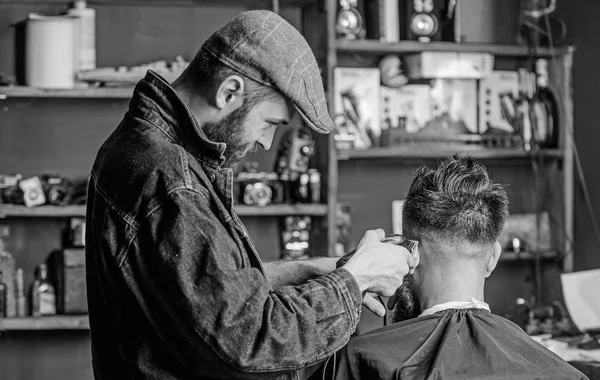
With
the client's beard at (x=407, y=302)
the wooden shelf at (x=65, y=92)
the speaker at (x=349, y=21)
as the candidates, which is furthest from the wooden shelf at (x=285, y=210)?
the client's beard at (x=407, y=302)

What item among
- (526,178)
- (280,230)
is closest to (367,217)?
(280,230)

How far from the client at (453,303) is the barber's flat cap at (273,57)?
61cm

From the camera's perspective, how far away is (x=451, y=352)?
2408mm

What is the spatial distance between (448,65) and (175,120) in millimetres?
2870

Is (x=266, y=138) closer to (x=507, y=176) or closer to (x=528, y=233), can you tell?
(x=528, y=233)

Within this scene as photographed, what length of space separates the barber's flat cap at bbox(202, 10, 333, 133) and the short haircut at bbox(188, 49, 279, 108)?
1 centimetres

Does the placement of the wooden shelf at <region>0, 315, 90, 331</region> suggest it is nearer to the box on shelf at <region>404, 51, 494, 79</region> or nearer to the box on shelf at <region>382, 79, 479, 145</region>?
the box on shelf at <region>382, 79, 479, 145</region>

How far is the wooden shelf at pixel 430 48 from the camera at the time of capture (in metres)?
4.35

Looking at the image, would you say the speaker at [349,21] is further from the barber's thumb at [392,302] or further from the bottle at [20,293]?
the barber's thumb at [392,302]

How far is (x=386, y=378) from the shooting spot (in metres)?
2.37

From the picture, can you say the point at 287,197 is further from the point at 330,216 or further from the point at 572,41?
the point at 572,41

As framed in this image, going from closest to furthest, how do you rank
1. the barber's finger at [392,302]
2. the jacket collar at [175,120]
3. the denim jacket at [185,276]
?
the denim jacket at [185,276] → the jacket collar at [175,120] → the barber's finger at [392,302]

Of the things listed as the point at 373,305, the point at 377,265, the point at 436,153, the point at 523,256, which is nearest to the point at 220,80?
the point at 377,265

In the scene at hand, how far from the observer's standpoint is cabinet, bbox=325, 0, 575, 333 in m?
4.50
